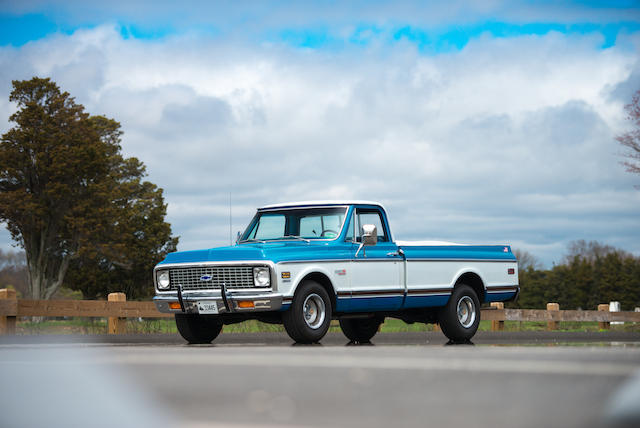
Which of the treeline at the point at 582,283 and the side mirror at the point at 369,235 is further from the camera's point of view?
the treeline at the point at 582,283

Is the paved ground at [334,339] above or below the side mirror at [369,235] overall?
below

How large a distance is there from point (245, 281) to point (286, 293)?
630 mm

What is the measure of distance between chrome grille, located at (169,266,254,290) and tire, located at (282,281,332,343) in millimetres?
671

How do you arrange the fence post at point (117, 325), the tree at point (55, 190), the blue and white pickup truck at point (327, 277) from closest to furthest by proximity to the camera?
1. the blue and white pickup truck at point (327, 277)
2. the fence post at point (117, 325)
3. the tree at point (55, 190)

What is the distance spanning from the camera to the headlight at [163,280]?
13.7m

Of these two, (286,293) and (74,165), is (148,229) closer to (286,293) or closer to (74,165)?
(74,165)

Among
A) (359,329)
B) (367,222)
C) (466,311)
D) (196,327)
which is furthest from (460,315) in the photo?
(196,327)

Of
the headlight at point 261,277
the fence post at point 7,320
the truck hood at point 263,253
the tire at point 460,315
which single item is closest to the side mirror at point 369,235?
the truck hood at point 263,253

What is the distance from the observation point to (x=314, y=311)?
13.0 m

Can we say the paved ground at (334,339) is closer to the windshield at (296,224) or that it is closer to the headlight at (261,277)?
the headlight at (261,277)

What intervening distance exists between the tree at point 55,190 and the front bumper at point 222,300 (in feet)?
112

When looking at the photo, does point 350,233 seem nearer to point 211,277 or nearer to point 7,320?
point 211,277

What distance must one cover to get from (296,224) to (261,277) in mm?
2062

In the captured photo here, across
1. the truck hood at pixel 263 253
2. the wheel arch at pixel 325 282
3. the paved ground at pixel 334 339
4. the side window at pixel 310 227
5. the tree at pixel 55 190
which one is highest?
the tree at pixel 55 190
